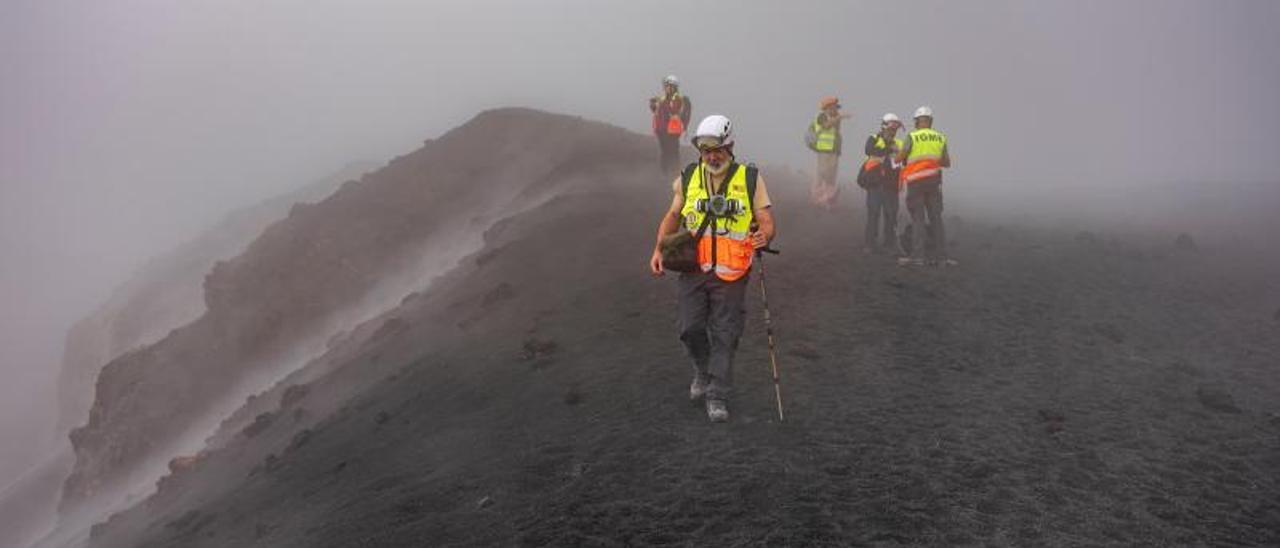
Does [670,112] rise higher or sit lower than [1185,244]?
higher

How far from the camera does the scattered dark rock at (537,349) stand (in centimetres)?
→ 1216

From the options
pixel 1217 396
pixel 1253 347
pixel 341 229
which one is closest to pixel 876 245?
pixel 1253 347

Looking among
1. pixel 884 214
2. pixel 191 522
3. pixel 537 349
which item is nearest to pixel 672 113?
pixel 884 214

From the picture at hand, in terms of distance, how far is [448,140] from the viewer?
109 ft

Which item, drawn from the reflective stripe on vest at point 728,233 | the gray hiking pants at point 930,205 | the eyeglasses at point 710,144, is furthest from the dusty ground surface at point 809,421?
the eyeglasses at point 710,144

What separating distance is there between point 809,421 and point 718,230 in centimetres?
219

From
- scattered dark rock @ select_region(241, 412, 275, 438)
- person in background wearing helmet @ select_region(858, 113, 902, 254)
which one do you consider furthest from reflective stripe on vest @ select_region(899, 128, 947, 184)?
scattered dark rock @ select_region(241, 412, 275, 438)

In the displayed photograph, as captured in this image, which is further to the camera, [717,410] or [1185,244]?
[1185,244]

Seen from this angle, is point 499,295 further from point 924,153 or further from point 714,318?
point 714,318

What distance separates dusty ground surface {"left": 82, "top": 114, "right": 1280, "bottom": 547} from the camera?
271 inches

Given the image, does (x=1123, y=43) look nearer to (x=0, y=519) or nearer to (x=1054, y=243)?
(x=1054, y=243)

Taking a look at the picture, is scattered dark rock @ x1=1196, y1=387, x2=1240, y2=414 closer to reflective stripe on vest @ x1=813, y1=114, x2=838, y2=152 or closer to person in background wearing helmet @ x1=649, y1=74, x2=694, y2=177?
reflective stripe on vest @ x1=813, y1=114, x2=838, y2=152

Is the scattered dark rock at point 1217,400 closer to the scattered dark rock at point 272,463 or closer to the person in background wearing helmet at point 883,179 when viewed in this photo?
the person in background wearing helmet at point 883,179

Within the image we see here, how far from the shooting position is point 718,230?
311 inches
